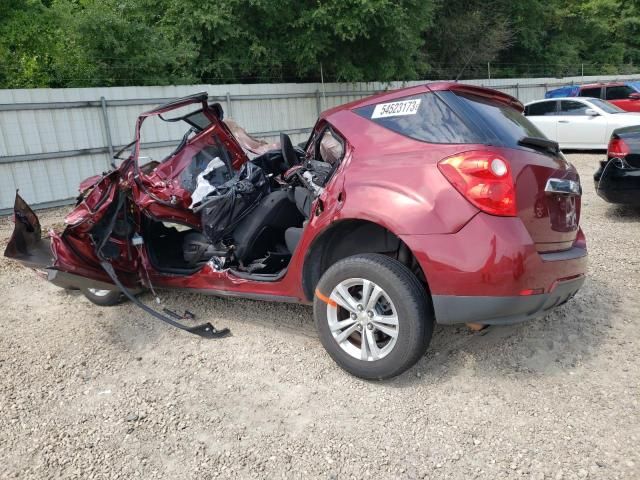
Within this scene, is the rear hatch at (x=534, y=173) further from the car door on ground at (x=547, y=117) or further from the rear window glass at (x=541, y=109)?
the rear window glass at (x=541, y=109)

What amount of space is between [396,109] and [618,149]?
442cm

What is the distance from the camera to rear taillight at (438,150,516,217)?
2861 mm

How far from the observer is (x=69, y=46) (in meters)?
11.7

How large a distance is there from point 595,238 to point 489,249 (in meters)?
3.82

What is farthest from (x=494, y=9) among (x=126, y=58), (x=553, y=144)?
(x=553, y=144)

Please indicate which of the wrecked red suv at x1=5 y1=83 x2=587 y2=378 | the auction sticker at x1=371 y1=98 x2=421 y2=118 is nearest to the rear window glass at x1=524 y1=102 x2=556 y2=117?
the wrecked red suv at x1=5 y1=83 x2=587 y2=378

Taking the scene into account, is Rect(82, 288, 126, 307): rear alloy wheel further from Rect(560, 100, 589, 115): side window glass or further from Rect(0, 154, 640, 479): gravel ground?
Rect(560, 100, 589, 115): side window glass

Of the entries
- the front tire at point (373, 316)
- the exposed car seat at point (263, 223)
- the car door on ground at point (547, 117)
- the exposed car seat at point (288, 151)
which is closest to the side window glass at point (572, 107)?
the car door on ground at point (547, 117)

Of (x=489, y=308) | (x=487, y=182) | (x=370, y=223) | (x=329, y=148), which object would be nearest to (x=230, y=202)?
(x=329, y=148)

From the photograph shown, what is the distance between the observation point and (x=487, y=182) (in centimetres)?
287

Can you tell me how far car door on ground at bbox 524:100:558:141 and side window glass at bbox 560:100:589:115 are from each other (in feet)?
0.57

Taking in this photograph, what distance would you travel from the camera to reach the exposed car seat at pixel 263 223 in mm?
4148

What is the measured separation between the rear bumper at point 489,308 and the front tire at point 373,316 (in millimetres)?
129

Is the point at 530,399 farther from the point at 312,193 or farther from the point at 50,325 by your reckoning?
the point at 50,325
